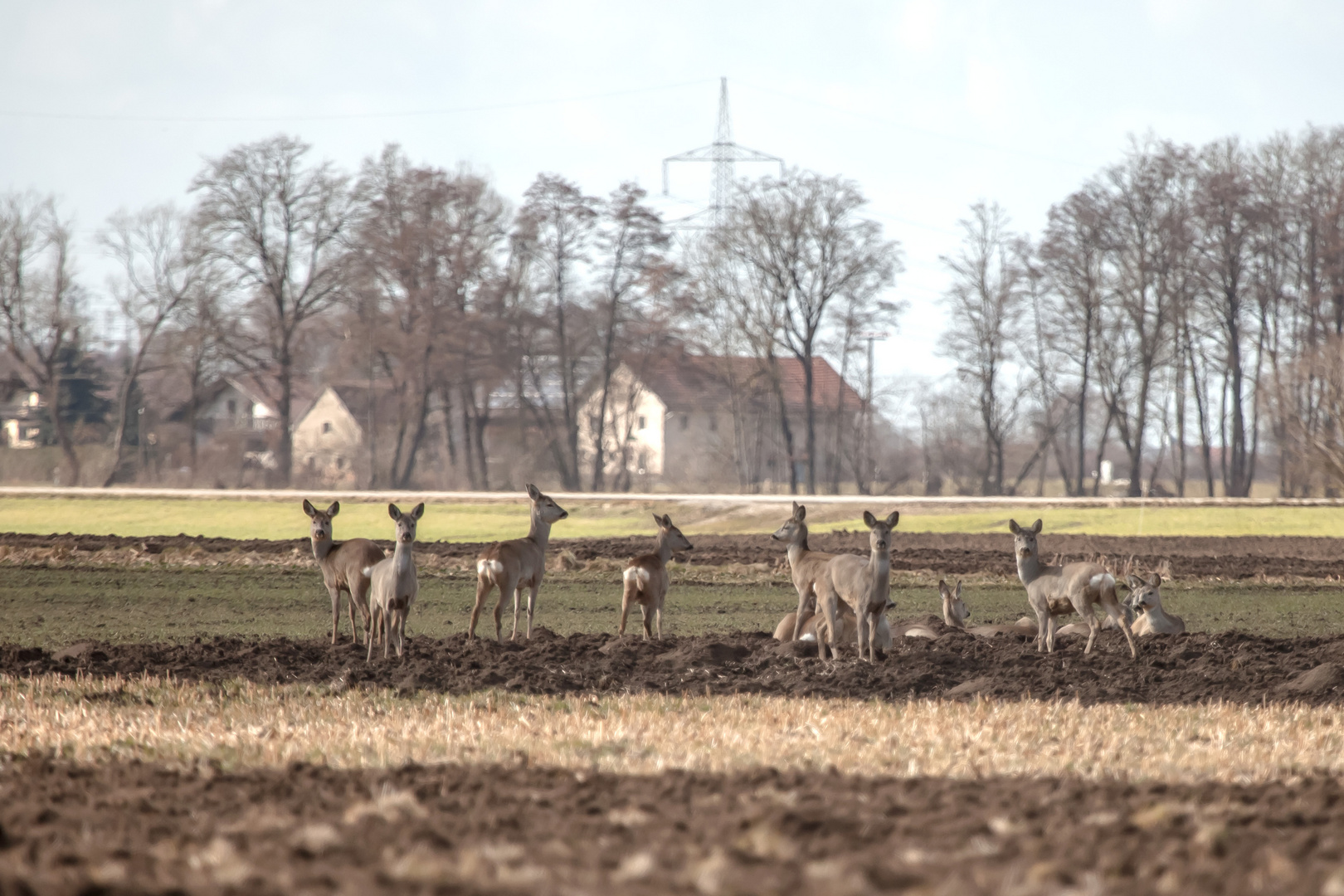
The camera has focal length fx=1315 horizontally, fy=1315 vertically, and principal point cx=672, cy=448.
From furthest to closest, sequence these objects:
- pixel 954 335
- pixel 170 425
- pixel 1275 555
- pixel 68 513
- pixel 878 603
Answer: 1. pixel 170 425
2. pixel 954 335
3. pixel 68 513
4. pixel 1275 555
5. pixel 878 603

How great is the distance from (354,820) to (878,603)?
740cm

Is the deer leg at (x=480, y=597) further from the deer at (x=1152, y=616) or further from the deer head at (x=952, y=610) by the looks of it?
the deer at (x=1152, y=616)

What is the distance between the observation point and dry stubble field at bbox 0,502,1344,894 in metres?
4.90

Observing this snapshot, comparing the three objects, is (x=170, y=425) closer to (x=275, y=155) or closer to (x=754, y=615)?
(x=275, y=155)

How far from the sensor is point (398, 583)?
1251cm

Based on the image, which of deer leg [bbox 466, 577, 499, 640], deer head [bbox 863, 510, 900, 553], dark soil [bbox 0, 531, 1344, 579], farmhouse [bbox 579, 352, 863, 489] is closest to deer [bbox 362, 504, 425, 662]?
deer leg [bbox 466, 577, 499, 640]

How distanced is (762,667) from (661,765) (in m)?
5.02

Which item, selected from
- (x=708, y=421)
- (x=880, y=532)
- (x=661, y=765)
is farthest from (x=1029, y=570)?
(x=708, y=421)

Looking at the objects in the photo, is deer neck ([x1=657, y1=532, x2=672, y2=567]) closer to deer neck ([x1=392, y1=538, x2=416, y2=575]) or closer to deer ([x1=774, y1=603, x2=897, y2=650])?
deer ([x1=774, y1=603, x2=897, y2=650])

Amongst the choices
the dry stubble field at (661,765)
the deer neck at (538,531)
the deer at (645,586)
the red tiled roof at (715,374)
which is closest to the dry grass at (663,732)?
the dry stubble field at (661,765)

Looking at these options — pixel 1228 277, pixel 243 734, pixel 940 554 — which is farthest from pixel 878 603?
pixel 1228 277

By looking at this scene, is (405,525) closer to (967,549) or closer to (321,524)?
(321,524)

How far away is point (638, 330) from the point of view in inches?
2493

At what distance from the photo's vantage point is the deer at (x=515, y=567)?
555 inches
